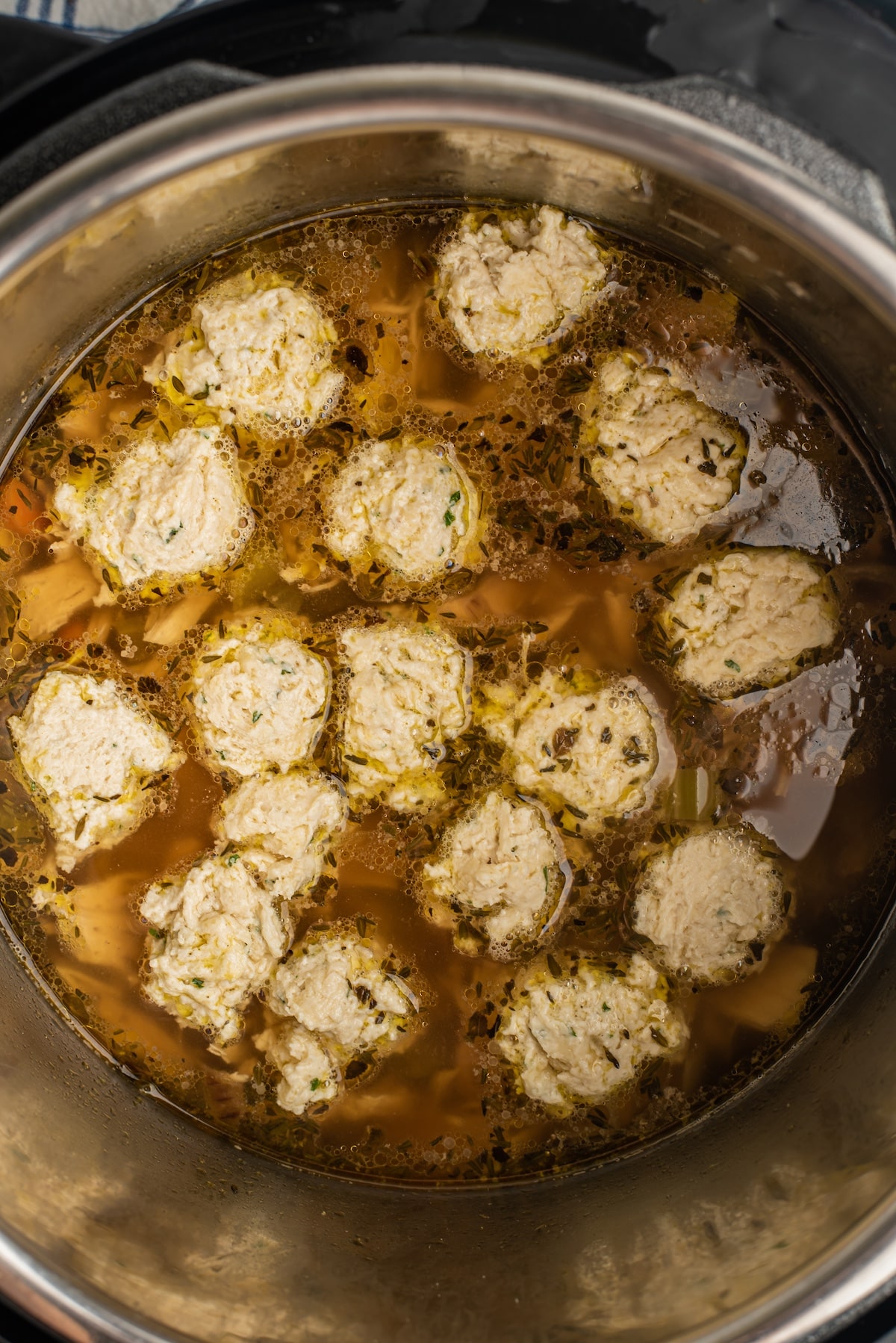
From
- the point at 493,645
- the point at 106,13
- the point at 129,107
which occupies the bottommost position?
the point at 493,645

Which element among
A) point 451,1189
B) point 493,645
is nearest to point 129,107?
point 493,645

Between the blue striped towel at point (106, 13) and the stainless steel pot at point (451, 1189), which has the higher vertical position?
the blue striped towel at point (106, 13)

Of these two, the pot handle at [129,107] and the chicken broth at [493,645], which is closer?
the pot handle at [129,107]

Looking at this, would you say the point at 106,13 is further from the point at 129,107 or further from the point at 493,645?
the point at 493,645

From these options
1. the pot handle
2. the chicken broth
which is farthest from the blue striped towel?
the chicken broth

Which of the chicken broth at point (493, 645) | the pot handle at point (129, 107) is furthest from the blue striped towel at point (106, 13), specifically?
the chicken broth at point (493, 645)

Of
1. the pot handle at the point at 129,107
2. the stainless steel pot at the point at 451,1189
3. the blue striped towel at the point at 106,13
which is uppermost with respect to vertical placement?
the blue striped towel at the point at 106,13

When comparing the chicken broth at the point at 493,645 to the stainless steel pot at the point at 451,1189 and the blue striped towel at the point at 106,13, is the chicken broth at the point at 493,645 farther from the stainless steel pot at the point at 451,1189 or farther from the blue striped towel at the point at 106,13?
the blue striped towel at the point at 106,13

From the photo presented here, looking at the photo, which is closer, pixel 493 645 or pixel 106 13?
pixel 106 13

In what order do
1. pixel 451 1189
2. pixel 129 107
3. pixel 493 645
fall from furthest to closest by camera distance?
pixel 451 1189, pixel 493 645, pixel 129 107
